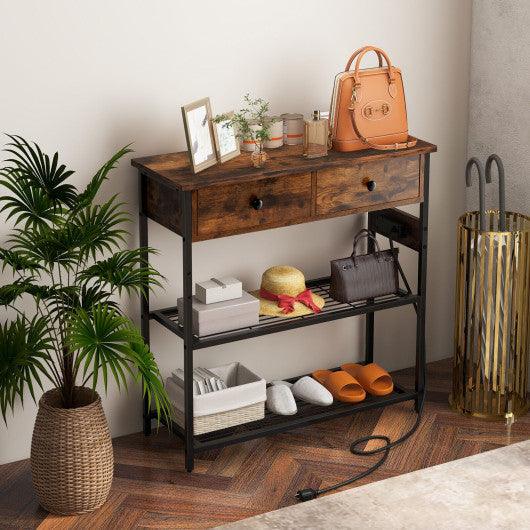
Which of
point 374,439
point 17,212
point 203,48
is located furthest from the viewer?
point 374,439

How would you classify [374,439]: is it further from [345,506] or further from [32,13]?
[32,13]

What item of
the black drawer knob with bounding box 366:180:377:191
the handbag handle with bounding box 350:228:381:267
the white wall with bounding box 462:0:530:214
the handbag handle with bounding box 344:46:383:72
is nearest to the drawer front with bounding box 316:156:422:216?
the black drawer knob with bounding box 366:180:377:191

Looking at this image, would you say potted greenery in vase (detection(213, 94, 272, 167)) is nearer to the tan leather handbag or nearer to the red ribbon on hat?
the tan leather handbag

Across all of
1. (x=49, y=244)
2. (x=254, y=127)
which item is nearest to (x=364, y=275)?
(x=254, y=127)

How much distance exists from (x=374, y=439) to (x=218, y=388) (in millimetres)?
606

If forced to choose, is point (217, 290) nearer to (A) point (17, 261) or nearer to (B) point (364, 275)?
(B) point (364, 275)

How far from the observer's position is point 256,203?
3541mm

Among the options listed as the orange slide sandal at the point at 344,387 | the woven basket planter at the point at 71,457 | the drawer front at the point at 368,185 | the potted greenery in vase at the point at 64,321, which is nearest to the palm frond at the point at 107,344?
the potted greenery in vase at the point at 64,321

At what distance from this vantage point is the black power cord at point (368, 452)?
3.58 meters

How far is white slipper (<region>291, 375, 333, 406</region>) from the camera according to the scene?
4016 millimetres

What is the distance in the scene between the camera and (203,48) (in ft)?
12.3

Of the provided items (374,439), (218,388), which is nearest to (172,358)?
(218,388)

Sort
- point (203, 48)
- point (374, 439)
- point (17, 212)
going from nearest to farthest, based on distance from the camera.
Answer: point (17, 212), point (203, 48), point (374, 439)

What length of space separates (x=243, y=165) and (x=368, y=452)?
1.10 meters
